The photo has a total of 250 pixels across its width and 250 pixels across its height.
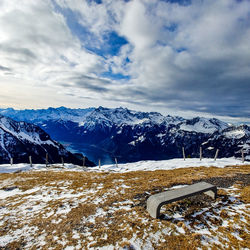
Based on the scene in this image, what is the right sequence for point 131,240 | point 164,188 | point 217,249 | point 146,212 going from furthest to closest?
point 164,188 < point 146,212 < point 131,240 < point 217,249

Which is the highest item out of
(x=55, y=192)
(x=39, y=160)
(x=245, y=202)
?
(x=245, y=202)

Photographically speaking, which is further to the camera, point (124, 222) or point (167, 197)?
point (167, 197)

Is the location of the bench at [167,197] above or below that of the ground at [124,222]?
above

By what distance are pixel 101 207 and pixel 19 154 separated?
762 feet

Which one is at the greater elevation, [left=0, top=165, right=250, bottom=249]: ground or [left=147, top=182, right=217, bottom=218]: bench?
[left=147, top=182, right=217, bottom=218]: bench

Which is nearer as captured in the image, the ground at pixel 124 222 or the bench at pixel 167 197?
the ground at pixel 124 222

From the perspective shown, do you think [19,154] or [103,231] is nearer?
[103,231]

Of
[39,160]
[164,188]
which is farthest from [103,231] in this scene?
[39,160]

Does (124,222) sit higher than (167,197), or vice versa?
(167,197)

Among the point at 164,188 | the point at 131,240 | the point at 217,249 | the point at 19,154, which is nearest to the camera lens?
the point at 217,249

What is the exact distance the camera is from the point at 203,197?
8.31 m

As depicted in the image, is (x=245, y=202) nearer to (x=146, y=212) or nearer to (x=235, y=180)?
(x=235, y=180)

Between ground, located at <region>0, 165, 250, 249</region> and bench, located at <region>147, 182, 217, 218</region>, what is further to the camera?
bench, located at <region>147, 182, 217, 218</region>

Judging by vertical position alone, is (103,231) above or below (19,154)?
above
